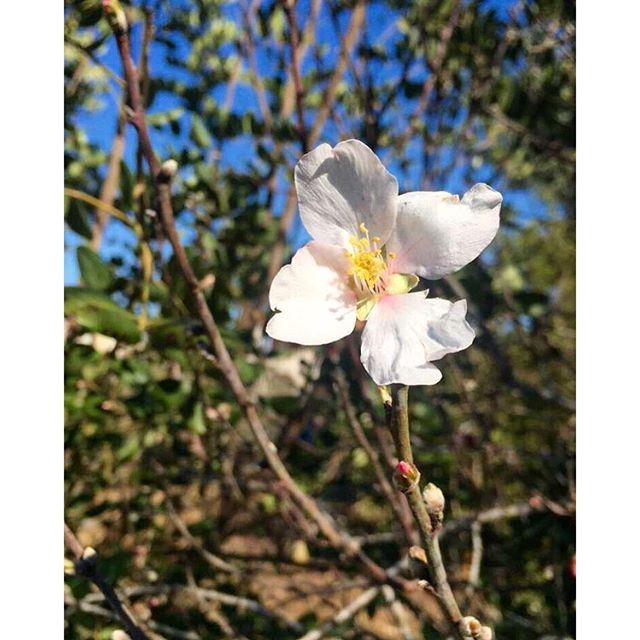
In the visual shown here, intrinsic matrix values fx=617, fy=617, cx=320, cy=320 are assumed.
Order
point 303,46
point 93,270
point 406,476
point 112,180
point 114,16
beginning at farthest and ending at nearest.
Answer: point 303,46
point 112,180
point 93,270
point 114,16
point 406,476

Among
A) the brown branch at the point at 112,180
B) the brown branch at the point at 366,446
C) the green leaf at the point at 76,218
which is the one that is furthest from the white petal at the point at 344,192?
the brown branch at the point at 112,180

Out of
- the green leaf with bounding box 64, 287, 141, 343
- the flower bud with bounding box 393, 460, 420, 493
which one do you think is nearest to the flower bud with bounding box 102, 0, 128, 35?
the green leaf with bounding box 64, 287, 141, 343

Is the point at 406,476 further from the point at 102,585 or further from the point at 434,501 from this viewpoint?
the point at 102,585

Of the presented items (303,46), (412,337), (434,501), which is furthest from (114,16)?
(303,46)

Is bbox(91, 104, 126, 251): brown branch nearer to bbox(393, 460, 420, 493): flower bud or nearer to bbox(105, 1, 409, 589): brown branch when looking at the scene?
bbox(105, 1, 409, 589): brown branch

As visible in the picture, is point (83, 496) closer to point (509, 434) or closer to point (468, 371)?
point (468, 371)

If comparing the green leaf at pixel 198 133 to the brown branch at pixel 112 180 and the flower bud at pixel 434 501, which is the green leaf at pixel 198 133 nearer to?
the brown branch at pixel 112 180
